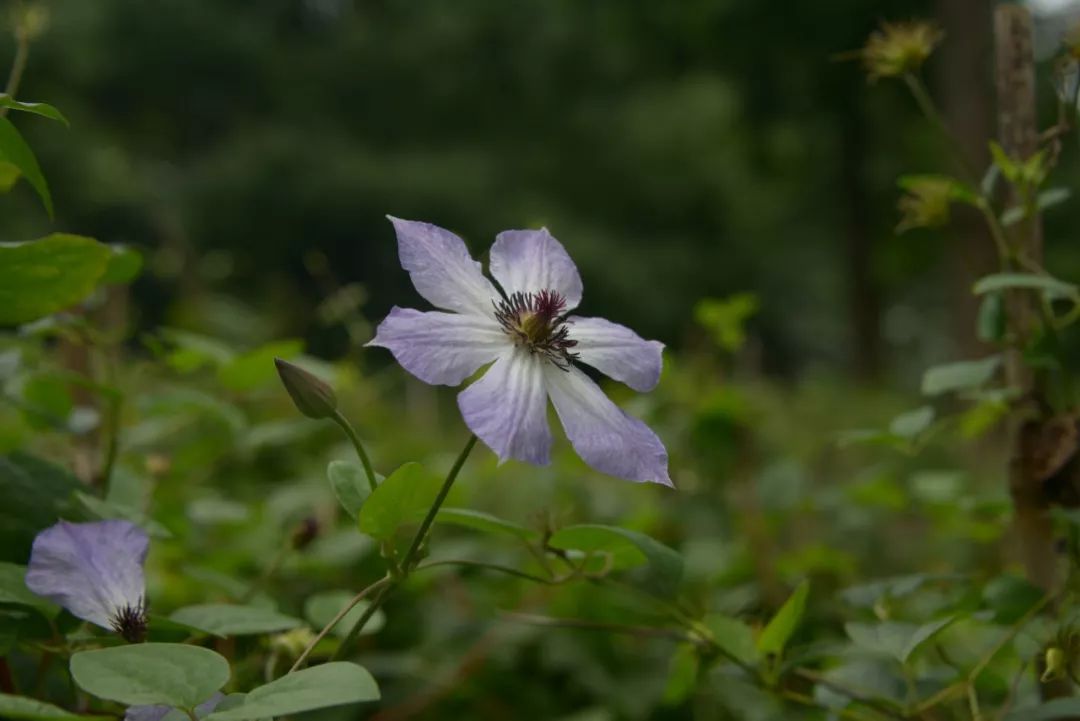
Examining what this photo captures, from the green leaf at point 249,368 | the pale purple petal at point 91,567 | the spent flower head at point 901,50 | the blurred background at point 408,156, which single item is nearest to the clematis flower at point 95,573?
the pale purple petal at point 91,567

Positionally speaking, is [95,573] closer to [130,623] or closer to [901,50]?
[130,623]

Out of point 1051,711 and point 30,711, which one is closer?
point 30,711

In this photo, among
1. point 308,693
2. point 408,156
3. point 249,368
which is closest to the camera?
point 308,693

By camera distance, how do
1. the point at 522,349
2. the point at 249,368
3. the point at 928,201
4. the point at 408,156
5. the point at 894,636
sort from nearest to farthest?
the point at 522,349 → the point at 894,636 → the point at 928,201 → the point at 249,368 → the point at 408,156

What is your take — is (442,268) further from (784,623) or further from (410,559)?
(784,623)

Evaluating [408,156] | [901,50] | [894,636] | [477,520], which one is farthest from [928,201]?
[408,156]

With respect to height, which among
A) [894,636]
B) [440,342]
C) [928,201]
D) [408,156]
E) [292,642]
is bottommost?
[408,156]

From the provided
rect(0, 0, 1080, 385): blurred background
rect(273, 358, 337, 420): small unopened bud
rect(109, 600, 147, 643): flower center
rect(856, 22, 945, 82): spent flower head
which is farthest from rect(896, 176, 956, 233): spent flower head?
rect(0, 0, 1080, 385): blurred background

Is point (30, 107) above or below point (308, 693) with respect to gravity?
above
